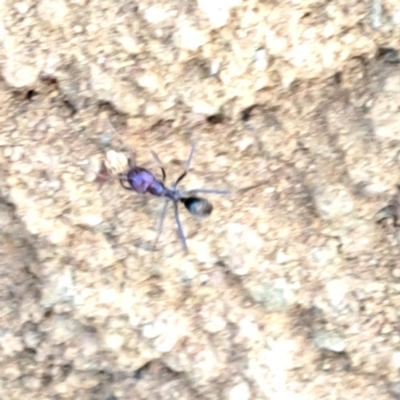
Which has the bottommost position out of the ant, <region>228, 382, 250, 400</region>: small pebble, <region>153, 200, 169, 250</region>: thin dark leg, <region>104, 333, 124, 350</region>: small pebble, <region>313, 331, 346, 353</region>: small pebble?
<region>228, 382, 250, 400</region>: small pebble

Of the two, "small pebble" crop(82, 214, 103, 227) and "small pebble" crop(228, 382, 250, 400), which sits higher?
"small pebble" crop(82, 214, 103, 227)

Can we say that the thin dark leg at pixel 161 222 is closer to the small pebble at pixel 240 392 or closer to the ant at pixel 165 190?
the ant at pixel 165 190

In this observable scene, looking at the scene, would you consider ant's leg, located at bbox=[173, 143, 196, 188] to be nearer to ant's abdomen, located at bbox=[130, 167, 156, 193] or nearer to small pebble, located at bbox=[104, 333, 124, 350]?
ant's abdomen, located at bbox=[130, 167, 156, 193]

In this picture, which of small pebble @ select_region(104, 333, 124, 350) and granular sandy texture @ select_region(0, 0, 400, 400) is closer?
granular sandy texture @ select_region(0, 0, 400, 400)

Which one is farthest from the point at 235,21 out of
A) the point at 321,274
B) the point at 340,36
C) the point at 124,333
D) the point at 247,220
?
the point at 124,333

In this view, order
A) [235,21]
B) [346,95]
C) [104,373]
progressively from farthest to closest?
[104,373], [346,95], [235,21]

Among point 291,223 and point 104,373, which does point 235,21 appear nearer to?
point 291,223

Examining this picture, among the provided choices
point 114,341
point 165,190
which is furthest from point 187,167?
point 114,341

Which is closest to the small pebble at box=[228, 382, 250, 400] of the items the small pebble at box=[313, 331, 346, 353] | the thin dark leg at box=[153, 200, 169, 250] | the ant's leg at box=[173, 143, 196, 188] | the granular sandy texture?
the granular sandy texture
